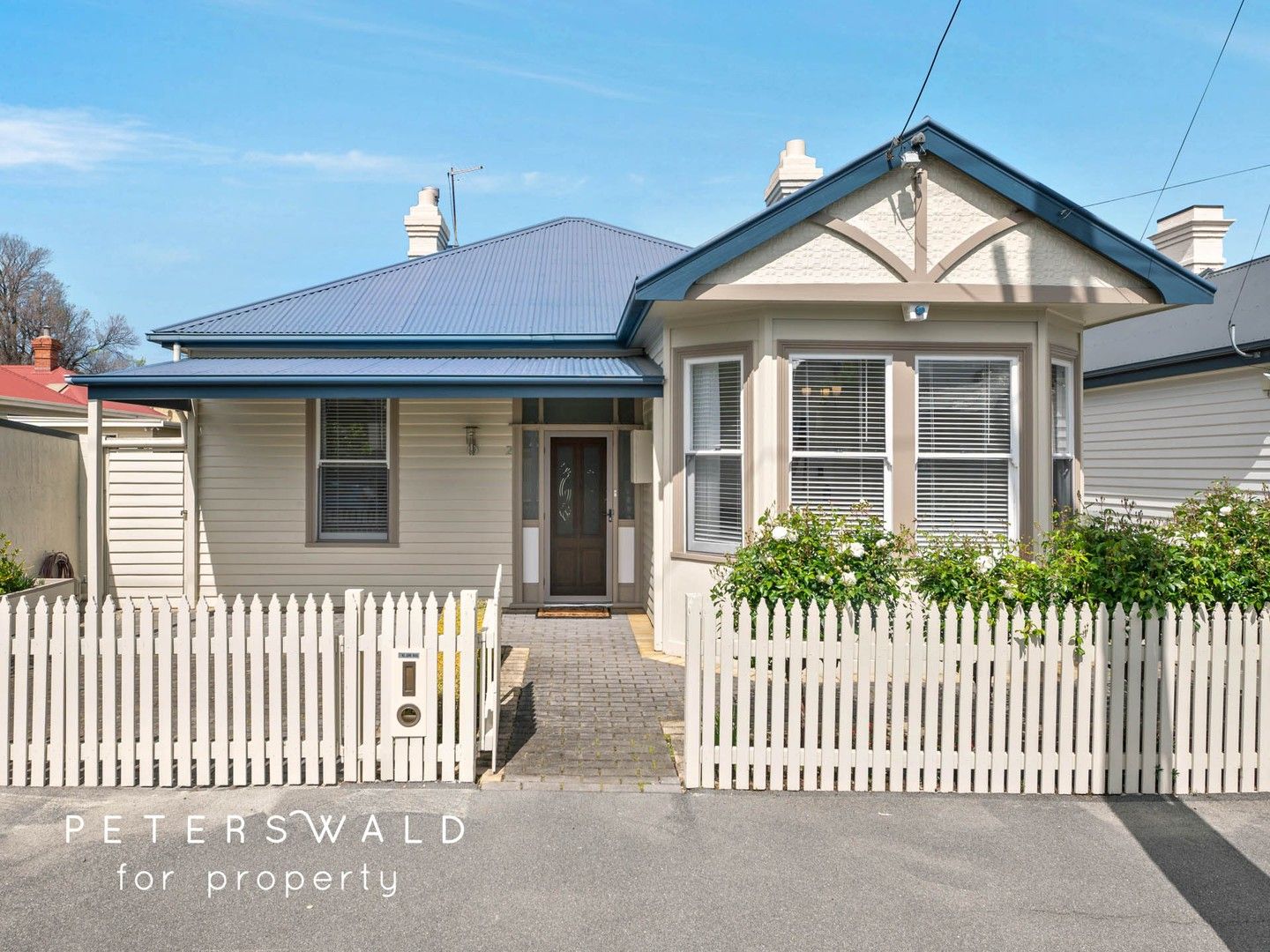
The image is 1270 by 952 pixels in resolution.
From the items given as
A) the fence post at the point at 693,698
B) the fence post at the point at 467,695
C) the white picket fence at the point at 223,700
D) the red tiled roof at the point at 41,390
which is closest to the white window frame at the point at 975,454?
the fence post at the point at 693,698

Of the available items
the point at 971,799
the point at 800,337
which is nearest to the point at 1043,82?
the point at 800,337

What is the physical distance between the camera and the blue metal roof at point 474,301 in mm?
11328

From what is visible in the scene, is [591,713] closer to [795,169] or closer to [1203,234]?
[795,169]

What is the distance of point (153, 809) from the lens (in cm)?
495

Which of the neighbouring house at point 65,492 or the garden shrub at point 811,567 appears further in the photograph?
the neighbouring house at point 65,492

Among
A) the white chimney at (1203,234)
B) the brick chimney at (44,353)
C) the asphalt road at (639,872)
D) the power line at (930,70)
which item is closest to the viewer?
the asphalt road at (639,872)

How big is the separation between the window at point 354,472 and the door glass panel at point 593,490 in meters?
2.50

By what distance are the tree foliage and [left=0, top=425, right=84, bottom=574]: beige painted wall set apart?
38.7 m

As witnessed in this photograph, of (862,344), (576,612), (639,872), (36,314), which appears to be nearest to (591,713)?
(639,872)

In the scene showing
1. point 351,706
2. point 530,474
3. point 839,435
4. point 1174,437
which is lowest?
point 351,706

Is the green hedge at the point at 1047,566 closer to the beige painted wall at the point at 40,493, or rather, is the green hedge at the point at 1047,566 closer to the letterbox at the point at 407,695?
the letterbox at the point at 407,695

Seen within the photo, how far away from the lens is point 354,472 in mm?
11242

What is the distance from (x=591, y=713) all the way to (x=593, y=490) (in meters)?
4.80

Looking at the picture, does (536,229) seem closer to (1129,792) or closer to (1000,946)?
(1129,792)
